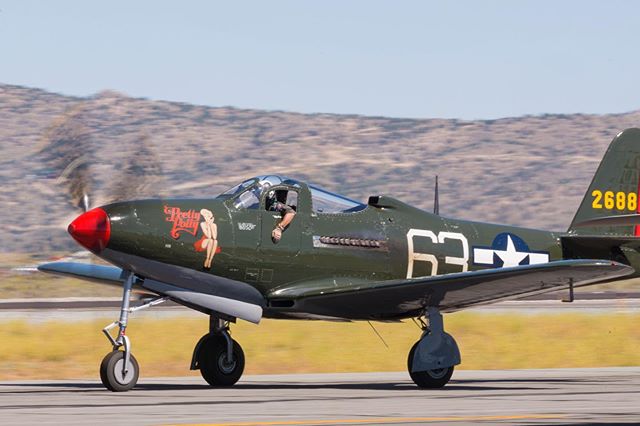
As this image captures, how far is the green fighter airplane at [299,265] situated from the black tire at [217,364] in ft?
0.05

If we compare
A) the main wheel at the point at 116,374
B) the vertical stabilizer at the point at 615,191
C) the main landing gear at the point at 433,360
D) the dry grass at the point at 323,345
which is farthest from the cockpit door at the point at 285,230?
the dry grass at the point at 323,345

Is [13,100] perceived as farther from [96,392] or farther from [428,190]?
[96,392]

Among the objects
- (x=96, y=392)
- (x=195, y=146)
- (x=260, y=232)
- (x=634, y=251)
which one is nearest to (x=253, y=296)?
(x=260, y=232)

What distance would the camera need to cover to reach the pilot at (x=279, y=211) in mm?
18328

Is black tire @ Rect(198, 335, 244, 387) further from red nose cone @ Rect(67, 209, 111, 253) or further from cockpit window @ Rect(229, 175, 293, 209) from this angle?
red nose cone @ Rect(67, 209, 111, 253)

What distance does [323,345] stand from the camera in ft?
87.9

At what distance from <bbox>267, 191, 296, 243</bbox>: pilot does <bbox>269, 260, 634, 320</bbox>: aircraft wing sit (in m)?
0.82

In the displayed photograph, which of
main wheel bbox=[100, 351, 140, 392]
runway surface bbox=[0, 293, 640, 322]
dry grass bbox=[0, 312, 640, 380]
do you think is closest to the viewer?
main wheel bbox=[100, 351, 140, 392]

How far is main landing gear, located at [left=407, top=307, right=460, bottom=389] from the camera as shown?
18.0 metres

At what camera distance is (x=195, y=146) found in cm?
13925

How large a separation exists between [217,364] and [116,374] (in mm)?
2760

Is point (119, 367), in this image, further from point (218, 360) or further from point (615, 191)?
point (615, 191)

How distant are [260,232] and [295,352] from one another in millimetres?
8316

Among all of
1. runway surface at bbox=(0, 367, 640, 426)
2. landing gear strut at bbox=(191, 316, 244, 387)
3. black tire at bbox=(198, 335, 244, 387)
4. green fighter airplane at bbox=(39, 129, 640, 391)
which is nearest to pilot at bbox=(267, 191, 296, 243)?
green fighter airplane at bbox=(39, 129, 640, 391)
